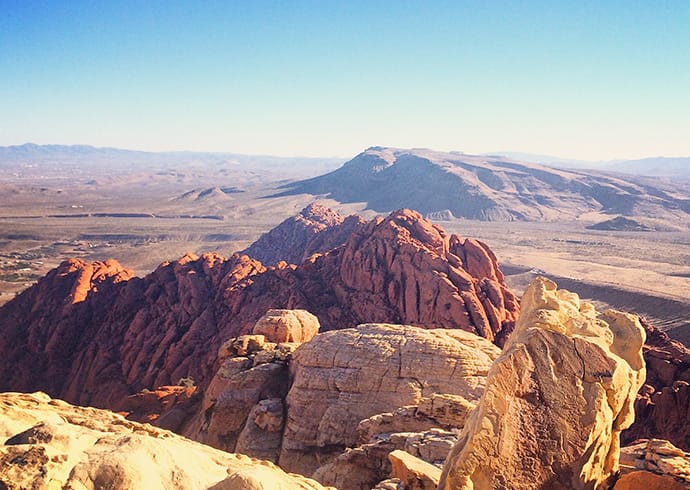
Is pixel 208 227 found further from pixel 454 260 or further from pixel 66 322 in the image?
pixel 454 260

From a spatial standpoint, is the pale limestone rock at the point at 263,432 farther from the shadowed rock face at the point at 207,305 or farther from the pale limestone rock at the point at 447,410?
the shadowed rock face at the point at 207,305

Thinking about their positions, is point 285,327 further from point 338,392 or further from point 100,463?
point 100,463

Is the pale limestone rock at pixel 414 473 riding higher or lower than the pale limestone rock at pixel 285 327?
higher

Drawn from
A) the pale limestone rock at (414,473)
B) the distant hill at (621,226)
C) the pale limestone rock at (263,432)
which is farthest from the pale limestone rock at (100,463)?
the distant hill at (621,226)

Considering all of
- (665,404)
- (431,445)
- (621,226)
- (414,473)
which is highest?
(414,473)

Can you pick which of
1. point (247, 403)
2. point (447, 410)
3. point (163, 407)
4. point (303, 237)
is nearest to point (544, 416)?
point (447, 410)

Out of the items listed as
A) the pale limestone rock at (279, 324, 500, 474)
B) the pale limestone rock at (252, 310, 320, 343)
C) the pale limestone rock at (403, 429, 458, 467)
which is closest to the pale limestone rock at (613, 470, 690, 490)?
the pale limestone rock at (403, 429, 458, 467)
